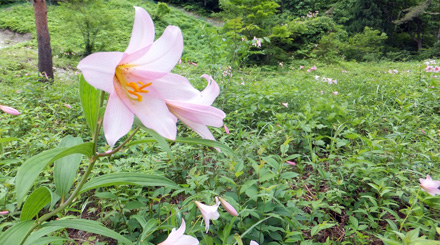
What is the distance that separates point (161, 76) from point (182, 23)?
15.0 m

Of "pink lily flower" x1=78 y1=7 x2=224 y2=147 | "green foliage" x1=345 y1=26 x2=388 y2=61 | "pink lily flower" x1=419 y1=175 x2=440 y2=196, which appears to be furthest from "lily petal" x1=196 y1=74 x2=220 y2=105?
"green foliage" x1=345 y1=26 x2=388 y2=61

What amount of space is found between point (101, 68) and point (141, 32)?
89 millimetres

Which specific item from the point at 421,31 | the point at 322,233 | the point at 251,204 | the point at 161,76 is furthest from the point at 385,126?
the point at 421,31

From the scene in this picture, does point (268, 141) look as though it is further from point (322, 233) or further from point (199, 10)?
point (199, 10)

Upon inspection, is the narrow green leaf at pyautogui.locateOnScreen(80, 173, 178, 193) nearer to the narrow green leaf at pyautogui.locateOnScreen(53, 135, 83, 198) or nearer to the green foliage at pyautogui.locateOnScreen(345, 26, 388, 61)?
the narrow green leaf at pyautogui.locateOnScreen(53, 135, 83, 198)

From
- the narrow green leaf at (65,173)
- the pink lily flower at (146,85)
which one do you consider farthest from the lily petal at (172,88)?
the narrow green leaf at (65,173)

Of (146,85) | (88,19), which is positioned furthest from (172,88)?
(88,19)

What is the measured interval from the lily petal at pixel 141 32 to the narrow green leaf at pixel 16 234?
0.37 m

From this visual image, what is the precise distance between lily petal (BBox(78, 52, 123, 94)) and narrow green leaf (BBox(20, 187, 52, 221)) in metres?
0.27

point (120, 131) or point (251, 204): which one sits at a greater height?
point (120, 131)

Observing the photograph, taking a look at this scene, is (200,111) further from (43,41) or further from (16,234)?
(43,41)

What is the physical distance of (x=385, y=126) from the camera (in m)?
1.84

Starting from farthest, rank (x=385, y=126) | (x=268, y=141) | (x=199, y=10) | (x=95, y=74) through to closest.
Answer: (x=199, y=10), (x=385, y=126), (x=268, y=141), (x=95, y=74)

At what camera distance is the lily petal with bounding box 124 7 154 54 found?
372 millimetres
